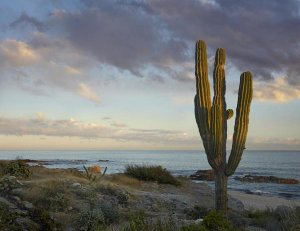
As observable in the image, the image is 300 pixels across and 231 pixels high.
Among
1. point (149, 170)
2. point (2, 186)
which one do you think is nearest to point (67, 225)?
point (2, 186)

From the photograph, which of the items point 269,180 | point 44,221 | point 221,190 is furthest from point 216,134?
point 269,180

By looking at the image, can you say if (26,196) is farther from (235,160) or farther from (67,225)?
(235,160)

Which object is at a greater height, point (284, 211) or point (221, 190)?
point (221, 190)

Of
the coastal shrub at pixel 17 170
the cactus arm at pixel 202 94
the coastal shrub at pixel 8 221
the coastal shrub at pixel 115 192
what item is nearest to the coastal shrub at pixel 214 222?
the coastal shrub at pixel 8 221

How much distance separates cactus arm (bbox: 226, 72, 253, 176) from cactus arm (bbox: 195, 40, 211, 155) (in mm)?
935

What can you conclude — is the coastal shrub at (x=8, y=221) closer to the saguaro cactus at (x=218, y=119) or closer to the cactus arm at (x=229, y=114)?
the saguaro cactus at (x=218, y=119)

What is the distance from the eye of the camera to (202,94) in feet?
50.4

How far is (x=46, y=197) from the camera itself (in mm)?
13000

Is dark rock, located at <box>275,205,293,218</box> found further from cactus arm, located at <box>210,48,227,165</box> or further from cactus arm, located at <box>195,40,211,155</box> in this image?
cactus arm, located at <box>195,40,211,155</box>

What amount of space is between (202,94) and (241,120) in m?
1.63

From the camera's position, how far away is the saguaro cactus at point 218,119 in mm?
15172

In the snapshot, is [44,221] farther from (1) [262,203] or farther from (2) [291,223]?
(1) [262,203]

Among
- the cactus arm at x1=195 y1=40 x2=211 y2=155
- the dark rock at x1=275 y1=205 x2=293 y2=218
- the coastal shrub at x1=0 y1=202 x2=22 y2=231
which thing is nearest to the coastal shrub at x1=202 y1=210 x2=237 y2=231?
the coastal shrub at x1=0 y1=202 x2=22 y2=231

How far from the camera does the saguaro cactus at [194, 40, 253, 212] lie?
15.2 meters
